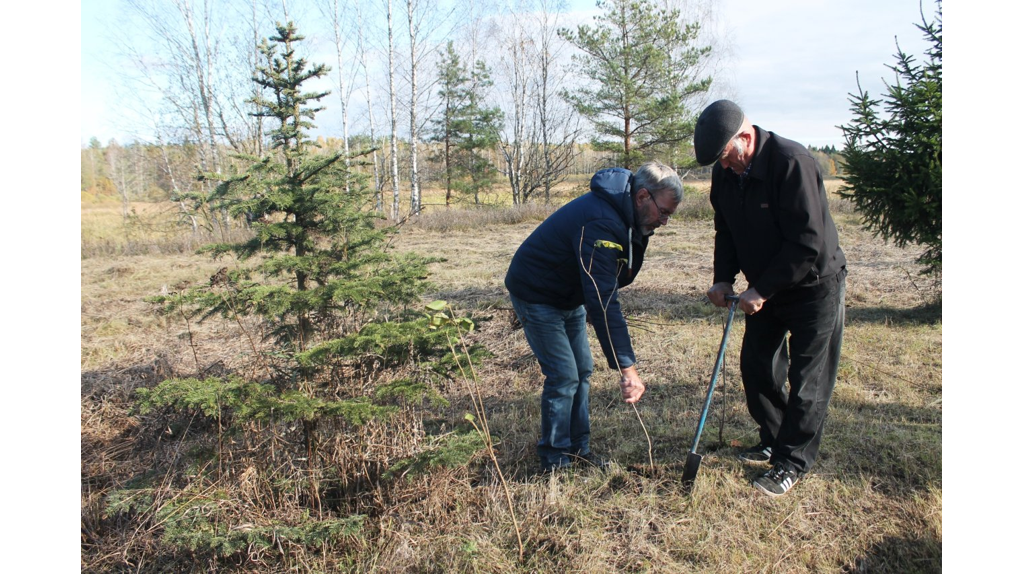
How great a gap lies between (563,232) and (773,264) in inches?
40.3

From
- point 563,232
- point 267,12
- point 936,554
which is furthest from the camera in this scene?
point 267,12

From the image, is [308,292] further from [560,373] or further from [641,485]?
[641,485]

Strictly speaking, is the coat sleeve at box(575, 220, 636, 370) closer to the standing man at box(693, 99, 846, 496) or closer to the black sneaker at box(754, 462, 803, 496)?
the standing man at box(693, 99, 846, 496)

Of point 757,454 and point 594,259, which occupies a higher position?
point 594,259

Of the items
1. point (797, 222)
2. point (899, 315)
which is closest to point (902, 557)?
point (797, 222)

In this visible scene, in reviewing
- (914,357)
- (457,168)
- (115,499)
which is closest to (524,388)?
(115,499)

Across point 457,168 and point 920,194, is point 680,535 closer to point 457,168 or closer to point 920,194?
point 920,194

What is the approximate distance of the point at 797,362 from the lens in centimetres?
293

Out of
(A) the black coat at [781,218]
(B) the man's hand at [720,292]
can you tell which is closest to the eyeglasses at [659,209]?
(A) the black coat at [781,218]

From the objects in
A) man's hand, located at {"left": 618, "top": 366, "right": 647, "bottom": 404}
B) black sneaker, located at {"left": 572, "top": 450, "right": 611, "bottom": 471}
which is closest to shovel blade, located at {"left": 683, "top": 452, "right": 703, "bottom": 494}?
black sneaker, located at {"left": 572, "top": 450, "right": 611, "bottom": 471}

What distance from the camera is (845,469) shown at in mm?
3207

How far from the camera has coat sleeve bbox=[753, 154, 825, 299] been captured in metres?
2.63

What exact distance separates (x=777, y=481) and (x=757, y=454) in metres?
0.34

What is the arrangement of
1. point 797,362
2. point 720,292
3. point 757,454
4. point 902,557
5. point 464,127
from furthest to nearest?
point 464,127
point 757,454
point 720,292
point 797,362
point 902,557
